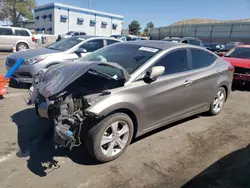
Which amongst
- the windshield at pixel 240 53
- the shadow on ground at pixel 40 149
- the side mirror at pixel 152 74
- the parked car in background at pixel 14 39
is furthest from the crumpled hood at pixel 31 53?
the parked car in background at pixel 14 39

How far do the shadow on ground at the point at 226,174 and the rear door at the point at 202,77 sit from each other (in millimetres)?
1283

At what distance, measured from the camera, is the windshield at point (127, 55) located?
372cm

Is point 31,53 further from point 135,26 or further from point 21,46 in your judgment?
point 135,26

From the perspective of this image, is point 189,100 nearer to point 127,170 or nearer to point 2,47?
point 127,170

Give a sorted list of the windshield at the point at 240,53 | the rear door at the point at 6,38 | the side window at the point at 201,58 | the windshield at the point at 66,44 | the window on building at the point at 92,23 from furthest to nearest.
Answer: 1. the window on building at the point at 92,23
2. the rear door at the point at 6,38
3. the windshield at the point at 240,53
4. the windshield at the point at 66,44
5. the side window at the point at 201,58

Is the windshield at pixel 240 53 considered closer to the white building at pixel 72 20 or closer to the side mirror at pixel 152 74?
the side mirror at pixel 152 74

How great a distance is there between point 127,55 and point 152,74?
2.58 ft

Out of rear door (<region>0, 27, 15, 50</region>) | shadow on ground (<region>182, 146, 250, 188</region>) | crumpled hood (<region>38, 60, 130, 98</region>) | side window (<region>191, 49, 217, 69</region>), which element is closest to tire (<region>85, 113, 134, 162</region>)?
crumpled hood (<region>38, 60, 130, 98</region>)

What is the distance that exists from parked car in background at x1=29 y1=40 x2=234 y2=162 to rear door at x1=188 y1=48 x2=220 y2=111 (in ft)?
0.06

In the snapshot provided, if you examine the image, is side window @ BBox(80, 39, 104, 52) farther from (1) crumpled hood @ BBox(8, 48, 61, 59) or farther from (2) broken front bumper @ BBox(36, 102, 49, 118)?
(2) broken front bumper @ BBox(36, 102, 49, 118)

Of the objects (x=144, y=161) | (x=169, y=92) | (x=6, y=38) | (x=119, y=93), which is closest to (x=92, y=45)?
(x=169, y=92)

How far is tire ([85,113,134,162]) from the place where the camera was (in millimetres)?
3023

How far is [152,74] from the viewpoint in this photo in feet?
11.4

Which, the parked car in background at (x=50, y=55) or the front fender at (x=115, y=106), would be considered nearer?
the front fender at (x=115, y=106)
